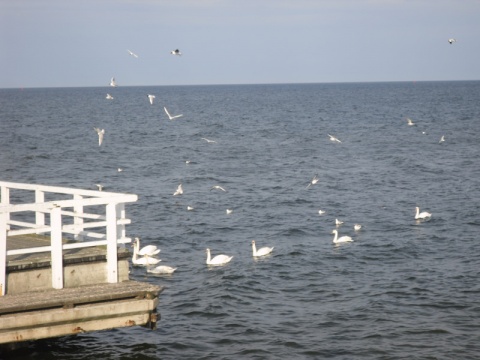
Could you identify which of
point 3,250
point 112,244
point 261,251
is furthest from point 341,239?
point 3,250

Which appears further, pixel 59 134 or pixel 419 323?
pixel 59 134

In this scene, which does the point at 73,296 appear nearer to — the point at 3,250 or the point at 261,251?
the point at 3,250

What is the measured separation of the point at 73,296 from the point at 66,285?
2.52 feet

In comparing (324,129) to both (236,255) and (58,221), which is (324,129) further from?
(58,221)

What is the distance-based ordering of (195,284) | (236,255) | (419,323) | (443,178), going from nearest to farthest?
(419,323) → (195,284) → (236,255) → (443,178)

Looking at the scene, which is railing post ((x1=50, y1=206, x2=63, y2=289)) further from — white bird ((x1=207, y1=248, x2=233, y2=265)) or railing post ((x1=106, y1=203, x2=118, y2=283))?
white bird ((x1=207, y1=248, x2=233, y2=265))

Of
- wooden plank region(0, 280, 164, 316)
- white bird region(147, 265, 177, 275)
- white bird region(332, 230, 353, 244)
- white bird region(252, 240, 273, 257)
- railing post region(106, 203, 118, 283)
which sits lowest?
white bird region(147, 265, 177, 275)

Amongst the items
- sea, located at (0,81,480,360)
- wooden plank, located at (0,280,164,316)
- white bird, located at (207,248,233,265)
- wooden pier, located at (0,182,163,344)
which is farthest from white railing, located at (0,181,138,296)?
white bird, located at (207,248,233,265)

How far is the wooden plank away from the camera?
47.6 feet

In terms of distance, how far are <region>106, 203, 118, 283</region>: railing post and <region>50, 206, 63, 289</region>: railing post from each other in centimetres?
93

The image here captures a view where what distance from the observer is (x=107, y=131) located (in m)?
88.8

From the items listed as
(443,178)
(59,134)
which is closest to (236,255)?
(443,178)

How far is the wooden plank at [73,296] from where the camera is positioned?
14523mm

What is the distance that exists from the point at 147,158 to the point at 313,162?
445 inches
